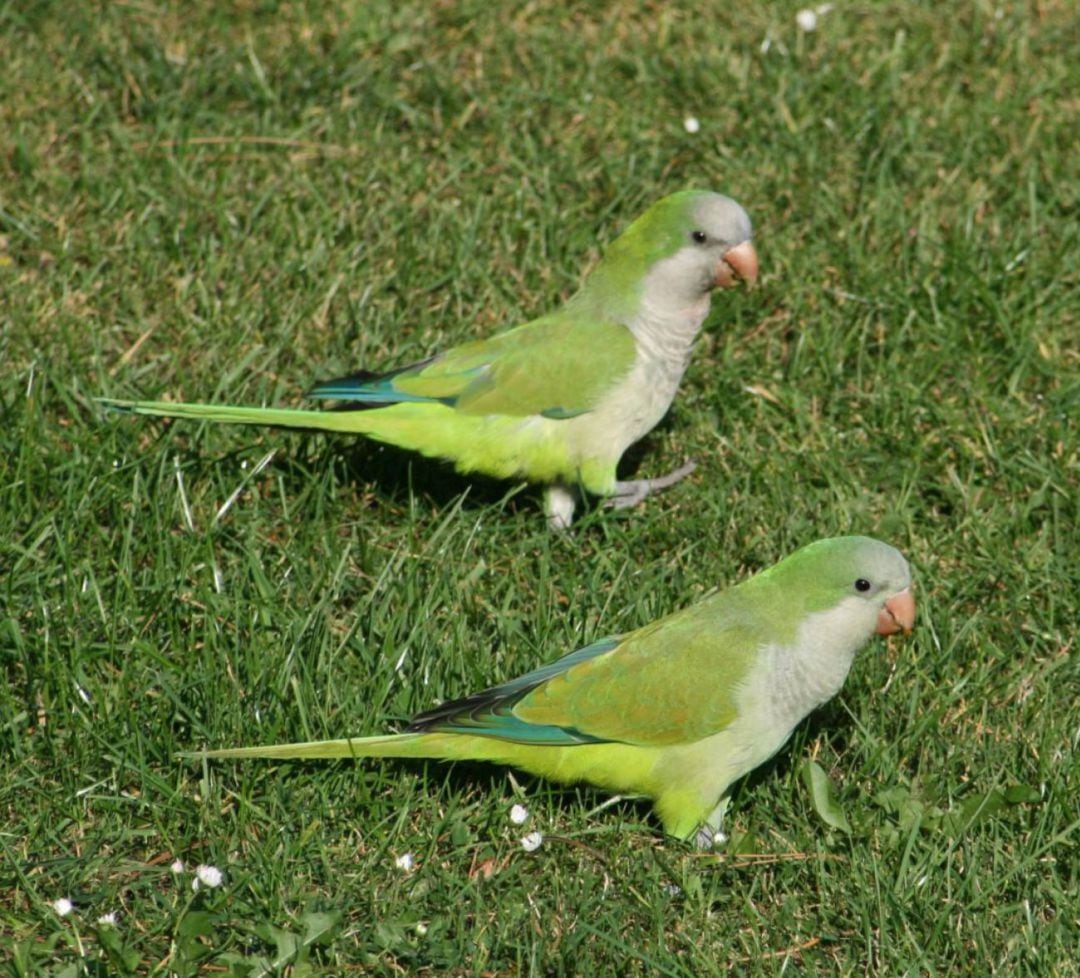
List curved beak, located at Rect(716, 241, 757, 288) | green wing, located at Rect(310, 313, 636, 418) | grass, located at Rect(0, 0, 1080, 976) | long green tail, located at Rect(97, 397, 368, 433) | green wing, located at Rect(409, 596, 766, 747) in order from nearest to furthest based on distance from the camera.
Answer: grass, located at Rect(0, 0, 1080, 976) < green wing, located at Rect(409, 596, 766, 747) < long green tail, located at Rect(97, 397, 368, 433) < green wing, located at Rect(310, 313, 636, 418) < curved beak, located at Rect(716, 241, 757, 288)

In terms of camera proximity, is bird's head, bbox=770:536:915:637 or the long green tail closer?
bird's head, bbox=770:536:915:637

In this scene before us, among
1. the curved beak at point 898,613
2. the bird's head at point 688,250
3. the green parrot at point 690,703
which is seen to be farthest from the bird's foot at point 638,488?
the curved beak at point 898,613

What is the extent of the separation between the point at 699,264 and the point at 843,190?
1.27 metres

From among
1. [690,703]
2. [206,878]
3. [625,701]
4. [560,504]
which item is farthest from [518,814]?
[560,504]

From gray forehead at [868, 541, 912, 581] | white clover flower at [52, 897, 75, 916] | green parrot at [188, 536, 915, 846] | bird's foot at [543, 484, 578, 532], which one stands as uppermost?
gray forehead at [868, 541, 912, 581]

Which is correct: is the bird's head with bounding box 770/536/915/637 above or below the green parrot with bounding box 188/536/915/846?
above

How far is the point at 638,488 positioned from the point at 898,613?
1.09 metres

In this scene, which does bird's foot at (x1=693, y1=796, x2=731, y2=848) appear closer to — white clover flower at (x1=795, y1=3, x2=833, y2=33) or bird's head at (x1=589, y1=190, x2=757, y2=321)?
bird's head at (x1=589, y1=190, x2=757, y2=321)

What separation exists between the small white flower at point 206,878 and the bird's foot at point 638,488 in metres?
1.57

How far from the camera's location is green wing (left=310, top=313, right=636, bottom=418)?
388 centimetres

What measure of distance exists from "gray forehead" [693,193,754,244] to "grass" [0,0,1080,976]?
0.59m

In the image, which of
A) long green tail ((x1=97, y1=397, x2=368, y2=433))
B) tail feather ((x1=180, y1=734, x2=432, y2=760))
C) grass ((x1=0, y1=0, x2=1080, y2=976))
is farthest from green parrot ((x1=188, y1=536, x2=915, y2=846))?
long green tail ((x1=97, y1=397, x2=368, y2=433))

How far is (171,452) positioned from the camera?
3967 mm

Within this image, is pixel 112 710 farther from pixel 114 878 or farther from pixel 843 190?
pixel 843 190
